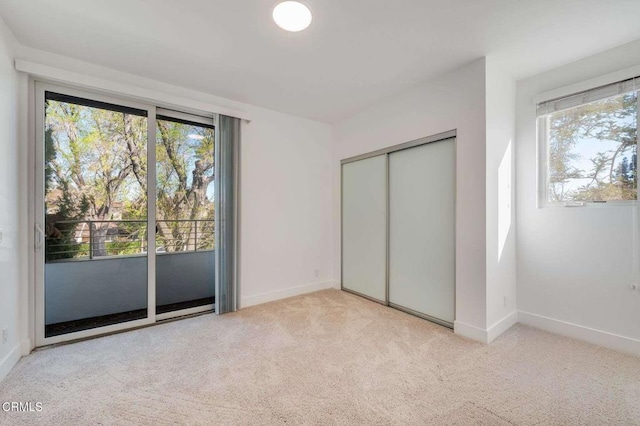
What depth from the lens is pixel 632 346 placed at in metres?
2.14

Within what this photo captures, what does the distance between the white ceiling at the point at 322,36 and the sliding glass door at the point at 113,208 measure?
1.71 feet

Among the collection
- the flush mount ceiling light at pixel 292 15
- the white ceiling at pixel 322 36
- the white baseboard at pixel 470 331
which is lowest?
the white baseboard at pixel 470 331

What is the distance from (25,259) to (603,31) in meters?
4.91

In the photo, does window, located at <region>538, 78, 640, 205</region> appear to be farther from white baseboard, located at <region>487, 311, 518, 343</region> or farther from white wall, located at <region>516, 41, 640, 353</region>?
white baseboard, located at <region>487, 311, 518, 343</region>

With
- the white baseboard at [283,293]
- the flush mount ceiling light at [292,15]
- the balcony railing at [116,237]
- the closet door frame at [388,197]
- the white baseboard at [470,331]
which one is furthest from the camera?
the white baseboard at [283,293]

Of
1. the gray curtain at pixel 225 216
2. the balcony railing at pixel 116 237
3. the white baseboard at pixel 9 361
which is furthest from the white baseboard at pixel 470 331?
the white baseboard at pixel 9 361

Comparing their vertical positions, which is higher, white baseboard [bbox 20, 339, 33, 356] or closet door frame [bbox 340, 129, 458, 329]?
closet door frame [bbox 340, 129, 458, 329]

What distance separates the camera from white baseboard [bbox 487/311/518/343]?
2.37m

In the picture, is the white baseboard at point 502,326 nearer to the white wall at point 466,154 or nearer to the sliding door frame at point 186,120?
the white wall at point 466,154

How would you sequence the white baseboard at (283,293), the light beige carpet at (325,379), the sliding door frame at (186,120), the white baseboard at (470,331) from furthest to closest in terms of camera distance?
the white baseboard at (283,293) → the sliding door frame at (186,120) → the white baseboard at (470,331) → the light beige carpet at (325,379)

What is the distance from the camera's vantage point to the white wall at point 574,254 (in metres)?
2.22

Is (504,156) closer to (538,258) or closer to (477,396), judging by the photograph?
(538,258)

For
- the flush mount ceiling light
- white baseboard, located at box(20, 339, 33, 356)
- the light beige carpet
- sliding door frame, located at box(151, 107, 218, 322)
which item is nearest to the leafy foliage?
the light beige carpet

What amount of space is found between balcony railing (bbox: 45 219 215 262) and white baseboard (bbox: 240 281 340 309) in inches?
36.7
